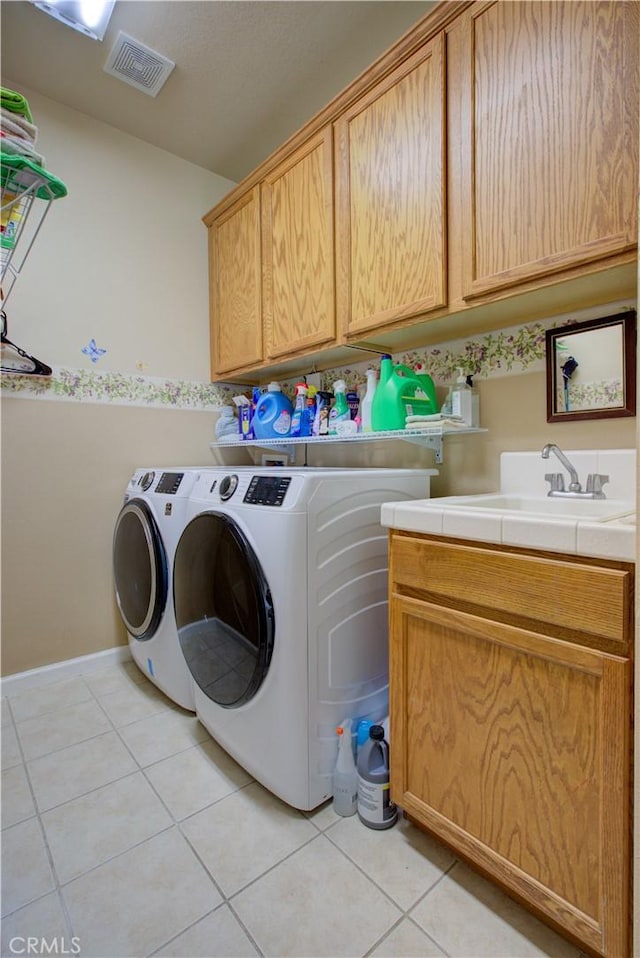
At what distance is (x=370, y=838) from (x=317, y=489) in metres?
0.99

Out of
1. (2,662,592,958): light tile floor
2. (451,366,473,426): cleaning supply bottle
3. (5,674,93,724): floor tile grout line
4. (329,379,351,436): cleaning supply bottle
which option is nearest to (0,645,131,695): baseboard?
(5,674,93,724): floor tile grout line

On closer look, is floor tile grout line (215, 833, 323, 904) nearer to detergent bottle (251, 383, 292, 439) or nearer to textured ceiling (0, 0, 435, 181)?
detergent bottle (251, 383, 292, 439)

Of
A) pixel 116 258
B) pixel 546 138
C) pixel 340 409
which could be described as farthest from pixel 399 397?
pixel 116 258

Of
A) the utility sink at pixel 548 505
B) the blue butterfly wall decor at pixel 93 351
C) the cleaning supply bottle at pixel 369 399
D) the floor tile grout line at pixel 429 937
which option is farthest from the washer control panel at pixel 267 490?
the blue butterfly wall decor at pixel 93 351

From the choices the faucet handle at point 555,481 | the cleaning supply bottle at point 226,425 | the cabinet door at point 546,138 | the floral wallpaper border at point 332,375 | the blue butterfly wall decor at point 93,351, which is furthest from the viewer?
the cleaning supply bottle at point 226,425

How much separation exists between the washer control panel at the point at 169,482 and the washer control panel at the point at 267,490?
57 centimetres

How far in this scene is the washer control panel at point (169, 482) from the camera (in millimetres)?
1838

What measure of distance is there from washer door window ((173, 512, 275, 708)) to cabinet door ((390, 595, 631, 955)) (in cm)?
40

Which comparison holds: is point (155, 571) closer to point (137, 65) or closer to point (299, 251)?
point (299, 251)

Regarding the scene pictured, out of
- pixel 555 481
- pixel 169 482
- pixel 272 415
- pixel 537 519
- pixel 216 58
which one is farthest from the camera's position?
pixel 272 415

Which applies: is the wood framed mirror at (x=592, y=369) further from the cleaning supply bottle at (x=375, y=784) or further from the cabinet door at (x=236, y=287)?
the cabinet door at (x=236, y=287)

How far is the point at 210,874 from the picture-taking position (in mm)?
1114

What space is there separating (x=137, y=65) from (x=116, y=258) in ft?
2.60

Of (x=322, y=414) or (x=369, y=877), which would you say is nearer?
(x=369, y=877)
